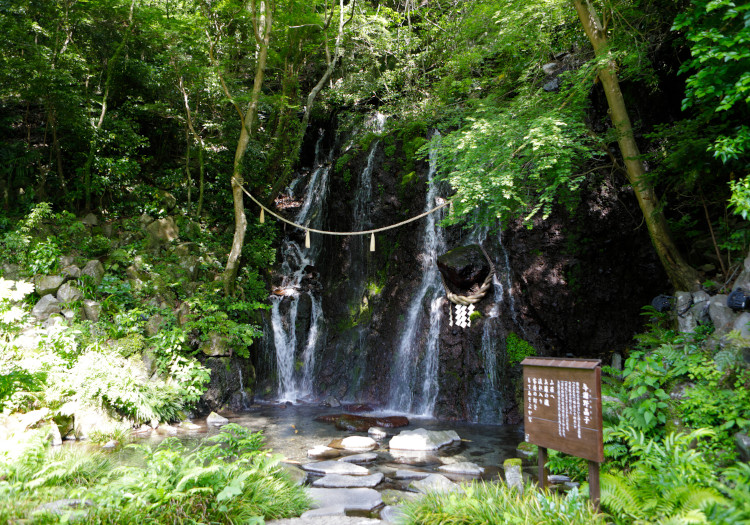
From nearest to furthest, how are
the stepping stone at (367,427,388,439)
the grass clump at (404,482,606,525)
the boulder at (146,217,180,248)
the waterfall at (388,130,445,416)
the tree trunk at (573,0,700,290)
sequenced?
1. the grass clump at (404,482,606,525)
2. the tree trunk at (573,0,700,290)
3. the stepping stone at (367,427,388,439)
4. the waterfall at (388,130,445,416)
5. the boulder at (146,217,180,248)

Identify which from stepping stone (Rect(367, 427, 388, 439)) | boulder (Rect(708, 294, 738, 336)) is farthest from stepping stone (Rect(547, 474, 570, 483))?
stepping stone (Rect(367, 427, 388, 439))

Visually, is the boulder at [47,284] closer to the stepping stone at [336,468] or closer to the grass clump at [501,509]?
the stepping stone at [336,468]

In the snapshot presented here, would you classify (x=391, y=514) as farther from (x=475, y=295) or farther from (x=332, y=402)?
(x=332, y=402)

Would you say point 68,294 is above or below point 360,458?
above

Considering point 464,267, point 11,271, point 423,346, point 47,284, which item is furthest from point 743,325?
point 11,271

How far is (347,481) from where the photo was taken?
5699 mm

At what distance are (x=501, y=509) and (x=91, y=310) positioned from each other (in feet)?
30.3

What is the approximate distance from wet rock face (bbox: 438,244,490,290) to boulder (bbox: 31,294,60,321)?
27.8ft

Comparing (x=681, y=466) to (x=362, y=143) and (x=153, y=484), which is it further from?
(x=362, y=143)

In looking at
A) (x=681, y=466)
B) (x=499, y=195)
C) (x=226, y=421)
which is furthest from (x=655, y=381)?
(x=226, y=421)

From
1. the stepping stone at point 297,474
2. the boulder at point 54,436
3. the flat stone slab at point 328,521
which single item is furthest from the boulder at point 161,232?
the flat stone slab at point 328,521

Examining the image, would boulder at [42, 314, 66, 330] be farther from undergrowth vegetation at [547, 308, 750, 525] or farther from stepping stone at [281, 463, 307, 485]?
undergrowth vegetation at [547, 308, 750, 525]

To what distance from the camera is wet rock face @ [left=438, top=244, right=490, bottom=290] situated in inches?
422

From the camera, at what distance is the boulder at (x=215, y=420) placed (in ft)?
29.6
